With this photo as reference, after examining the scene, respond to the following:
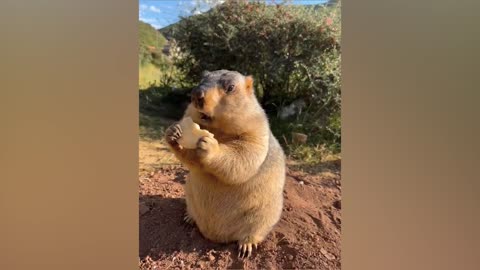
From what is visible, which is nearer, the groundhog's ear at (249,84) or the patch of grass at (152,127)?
the groundhog's ear at (249,84)

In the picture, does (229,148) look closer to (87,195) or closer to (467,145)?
(87,195)

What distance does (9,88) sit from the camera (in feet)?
7.87

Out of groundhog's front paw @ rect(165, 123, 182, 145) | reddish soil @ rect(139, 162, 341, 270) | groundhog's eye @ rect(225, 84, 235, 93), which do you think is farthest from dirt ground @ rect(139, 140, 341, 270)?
groundhog's eye @ rect(225, 84, 235, 93)

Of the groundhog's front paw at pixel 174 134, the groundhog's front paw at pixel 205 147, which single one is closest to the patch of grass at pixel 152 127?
the groundhog's front paw at pixel 174 134

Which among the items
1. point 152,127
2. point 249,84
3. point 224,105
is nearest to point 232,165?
point 224,105

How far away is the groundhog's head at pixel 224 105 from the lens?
2.15m

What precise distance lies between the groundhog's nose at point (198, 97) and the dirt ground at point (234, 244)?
0.30 m

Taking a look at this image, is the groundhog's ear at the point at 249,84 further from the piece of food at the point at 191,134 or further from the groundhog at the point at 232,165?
the piece of food at the point at 191,134

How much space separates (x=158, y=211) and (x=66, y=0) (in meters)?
1.20

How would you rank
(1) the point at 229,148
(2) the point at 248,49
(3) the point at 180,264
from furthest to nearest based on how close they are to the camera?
(2) the point at 248,49
(3) the point at 180,264
(1) the point at 229,148

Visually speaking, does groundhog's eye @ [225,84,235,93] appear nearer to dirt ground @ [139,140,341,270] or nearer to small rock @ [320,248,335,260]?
dirt ground @ [139,140,341,270]

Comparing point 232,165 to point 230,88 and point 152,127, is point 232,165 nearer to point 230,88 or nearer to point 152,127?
point 230,88

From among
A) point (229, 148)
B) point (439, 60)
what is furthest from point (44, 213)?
point (439, 60)

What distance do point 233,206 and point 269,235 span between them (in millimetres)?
243
